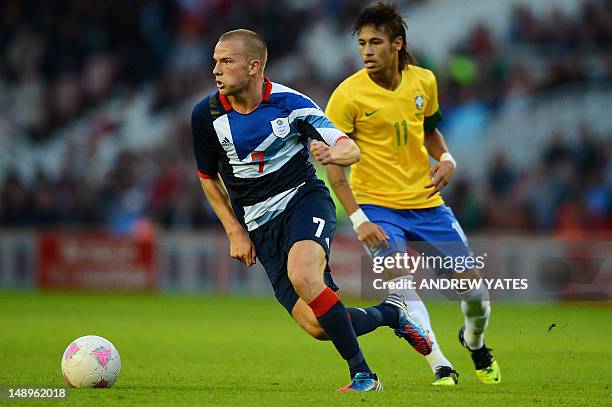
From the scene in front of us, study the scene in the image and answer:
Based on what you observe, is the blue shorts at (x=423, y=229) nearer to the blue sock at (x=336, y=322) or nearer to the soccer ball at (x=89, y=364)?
the blue sock at (x=336, y=322)

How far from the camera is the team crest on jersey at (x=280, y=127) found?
7.37m

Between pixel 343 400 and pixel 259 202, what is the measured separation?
1505 millimetres

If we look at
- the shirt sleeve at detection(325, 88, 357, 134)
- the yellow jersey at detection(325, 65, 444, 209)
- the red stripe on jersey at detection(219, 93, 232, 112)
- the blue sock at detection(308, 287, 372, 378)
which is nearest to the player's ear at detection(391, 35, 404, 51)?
the yellow jersey at detection(325, 65, 444, 209)

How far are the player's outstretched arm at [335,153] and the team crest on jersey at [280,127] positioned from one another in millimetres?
510

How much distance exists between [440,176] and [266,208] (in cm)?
150

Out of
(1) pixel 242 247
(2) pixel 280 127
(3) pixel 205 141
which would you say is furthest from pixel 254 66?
(1) pixel 242 247

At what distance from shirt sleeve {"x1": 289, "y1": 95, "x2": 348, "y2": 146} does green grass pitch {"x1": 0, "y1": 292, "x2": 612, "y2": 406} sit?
162cm

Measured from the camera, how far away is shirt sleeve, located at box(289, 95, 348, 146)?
282 inches

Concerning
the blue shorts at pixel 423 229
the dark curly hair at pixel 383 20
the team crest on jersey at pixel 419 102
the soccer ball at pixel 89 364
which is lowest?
the soccer ball at pixel 89 364

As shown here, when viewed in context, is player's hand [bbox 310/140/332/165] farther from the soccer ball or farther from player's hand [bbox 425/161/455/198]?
the soccer ball

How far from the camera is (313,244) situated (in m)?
7.12

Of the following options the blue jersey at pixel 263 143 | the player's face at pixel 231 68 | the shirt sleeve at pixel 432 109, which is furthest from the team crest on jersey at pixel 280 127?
the shirt sleeve at pixel 432 109

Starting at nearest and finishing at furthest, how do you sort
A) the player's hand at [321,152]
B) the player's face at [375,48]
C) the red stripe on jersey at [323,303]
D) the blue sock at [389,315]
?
the player's hand at [321,152] → the red stripe on jersey at [323,303] → the blue sock at [389,315] → the player's face at [375,48]

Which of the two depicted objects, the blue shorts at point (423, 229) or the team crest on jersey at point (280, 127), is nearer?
the team crest on jersey at point (280, 127)
